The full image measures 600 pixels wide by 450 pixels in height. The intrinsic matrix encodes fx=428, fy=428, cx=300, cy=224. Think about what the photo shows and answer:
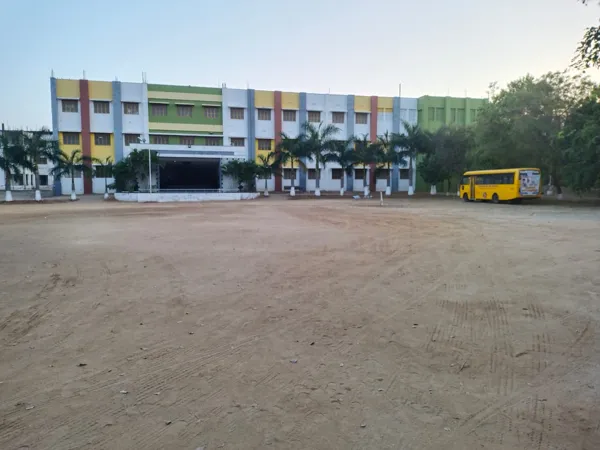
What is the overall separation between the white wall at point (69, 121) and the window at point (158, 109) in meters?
7.36

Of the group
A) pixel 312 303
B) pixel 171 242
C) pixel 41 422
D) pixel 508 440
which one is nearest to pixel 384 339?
pixel 312 303

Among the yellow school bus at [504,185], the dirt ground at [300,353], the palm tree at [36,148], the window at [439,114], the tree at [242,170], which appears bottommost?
the dirt ground at [300,353]

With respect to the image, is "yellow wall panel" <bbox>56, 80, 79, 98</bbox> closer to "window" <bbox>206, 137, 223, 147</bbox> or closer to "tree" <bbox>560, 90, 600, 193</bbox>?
"window" <bbox>206, 137, 223, 147</bbox>

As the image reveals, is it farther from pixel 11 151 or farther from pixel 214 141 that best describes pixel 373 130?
pixel 11 151

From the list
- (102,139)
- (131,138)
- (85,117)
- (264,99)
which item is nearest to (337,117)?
(264,99)

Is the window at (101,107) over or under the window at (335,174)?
over

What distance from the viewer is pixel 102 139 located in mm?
46406

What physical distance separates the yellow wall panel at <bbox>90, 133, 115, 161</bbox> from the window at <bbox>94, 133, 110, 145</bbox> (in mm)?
327

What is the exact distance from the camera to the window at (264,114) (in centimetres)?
5059

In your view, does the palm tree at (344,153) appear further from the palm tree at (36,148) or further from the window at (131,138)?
the palm tree at (36,148)

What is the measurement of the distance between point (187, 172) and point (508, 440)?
168ft

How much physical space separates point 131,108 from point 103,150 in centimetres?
550

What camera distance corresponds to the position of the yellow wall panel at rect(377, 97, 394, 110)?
53809mm

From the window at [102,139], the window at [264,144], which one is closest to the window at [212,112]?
the window at [264,144]
